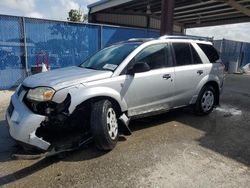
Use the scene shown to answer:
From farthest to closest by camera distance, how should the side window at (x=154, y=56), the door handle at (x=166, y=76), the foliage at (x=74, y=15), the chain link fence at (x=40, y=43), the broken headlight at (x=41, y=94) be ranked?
the foliage at (x=74, y=15)
the chain link fence at (x=40, y=43)
the door handle at (x=166, y=76)
the side window at (x=154, y=56)
the broken headlight at (x=41, y=94)

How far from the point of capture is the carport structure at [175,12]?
1827 cm

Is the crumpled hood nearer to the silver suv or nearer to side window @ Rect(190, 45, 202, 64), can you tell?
the silver suv

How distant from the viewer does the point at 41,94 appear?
3.88 meters

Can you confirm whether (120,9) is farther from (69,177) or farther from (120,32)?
(69,177)

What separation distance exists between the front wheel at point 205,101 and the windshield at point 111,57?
6.76 feet

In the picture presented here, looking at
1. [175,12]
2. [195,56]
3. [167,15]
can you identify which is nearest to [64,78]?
[195,56]

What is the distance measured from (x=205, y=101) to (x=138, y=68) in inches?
93.8

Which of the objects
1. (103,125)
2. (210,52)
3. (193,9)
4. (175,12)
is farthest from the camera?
(175,12)

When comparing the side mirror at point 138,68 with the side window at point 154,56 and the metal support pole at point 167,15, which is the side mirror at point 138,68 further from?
the metal support pole at point 167,15

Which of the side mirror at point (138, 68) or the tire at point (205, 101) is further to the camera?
the tire at point (205, 101)

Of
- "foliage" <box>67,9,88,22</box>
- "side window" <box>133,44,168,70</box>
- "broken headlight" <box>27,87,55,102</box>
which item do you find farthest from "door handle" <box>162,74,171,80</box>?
"foliage" <box>67,9,88,22</box>

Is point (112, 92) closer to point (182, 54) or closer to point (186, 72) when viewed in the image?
point (186, 72)

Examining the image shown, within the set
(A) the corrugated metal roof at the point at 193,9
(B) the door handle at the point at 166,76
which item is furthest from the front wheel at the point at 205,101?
(A) the corrugated metal roof at the point at 193,9

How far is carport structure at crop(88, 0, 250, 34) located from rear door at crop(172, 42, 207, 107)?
11620mm
